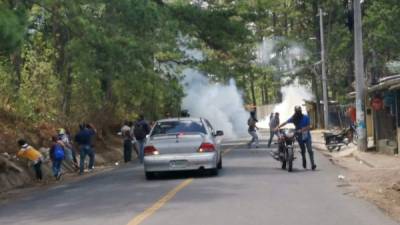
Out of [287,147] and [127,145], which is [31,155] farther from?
[127,145]

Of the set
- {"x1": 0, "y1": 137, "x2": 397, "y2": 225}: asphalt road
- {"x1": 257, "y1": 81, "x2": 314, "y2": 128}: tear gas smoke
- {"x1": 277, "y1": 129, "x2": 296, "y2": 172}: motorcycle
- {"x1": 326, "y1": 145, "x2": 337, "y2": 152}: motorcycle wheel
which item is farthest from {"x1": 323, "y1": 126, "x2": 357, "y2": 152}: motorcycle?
{"x1": 257, "y1": 81, "x2": 314, "y2": 128}: tear gas smoke

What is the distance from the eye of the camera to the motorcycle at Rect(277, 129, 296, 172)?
64.4 ft

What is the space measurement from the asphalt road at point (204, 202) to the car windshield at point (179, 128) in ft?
3.95

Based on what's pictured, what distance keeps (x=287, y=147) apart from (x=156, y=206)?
7.48 m

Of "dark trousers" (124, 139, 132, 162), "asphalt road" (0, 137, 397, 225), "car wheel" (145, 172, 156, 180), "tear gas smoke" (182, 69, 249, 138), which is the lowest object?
"asphalt road" (0, 137, 397, 225)

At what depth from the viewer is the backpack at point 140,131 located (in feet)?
86.8

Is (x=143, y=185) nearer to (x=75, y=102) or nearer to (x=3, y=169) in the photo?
(x=3, y=169)

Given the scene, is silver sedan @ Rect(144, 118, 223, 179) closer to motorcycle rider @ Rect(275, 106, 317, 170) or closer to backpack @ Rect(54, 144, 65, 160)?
motorcycle rider @ Rect(275, 106, 317, 170)

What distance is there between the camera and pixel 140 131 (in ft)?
86.9

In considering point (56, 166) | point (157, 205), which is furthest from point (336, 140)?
point (157, 205)

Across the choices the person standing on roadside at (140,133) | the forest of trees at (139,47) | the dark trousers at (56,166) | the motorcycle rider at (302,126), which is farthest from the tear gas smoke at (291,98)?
the motorcycle rider at (302,126)

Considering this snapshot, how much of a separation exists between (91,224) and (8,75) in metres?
17.0

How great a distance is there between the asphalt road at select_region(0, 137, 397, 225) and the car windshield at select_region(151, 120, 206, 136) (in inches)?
47.4

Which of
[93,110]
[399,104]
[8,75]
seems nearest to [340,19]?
[93,110]
